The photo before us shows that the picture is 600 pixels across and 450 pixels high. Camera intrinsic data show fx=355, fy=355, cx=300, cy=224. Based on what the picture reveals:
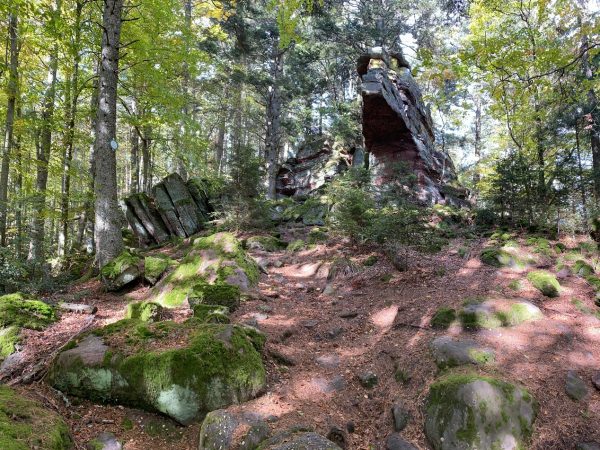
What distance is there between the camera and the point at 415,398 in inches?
163

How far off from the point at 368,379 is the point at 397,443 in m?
1.03

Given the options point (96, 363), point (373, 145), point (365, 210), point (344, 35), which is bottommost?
point (96, 363)

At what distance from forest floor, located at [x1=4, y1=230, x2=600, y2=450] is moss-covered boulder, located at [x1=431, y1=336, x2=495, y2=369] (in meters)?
0.13

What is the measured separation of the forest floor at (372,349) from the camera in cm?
356

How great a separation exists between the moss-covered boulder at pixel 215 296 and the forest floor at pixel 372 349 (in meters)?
0.23

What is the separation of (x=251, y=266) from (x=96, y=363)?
5.05m

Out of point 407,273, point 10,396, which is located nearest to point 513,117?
point 407,273

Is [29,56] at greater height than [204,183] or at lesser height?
greater

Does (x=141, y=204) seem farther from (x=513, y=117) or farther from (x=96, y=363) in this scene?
(x=513, y=117)

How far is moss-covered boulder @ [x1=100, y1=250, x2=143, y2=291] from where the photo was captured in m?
7.94

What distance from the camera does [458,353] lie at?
14.9 ft

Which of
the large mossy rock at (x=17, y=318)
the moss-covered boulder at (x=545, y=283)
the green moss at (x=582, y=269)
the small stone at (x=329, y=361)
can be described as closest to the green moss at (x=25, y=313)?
the large mossy rock at (x=17, y=318)

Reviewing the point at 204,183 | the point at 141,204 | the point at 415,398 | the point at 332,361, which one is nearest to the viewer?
the point at 415,398

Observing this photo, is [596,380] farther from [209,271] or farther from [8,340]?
[8,340]
